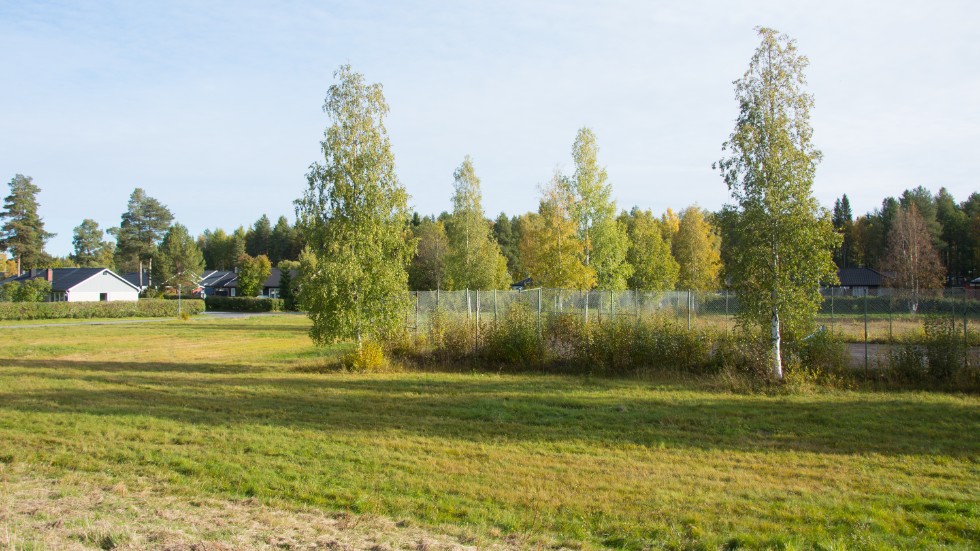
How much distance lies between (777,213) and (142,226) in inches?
3979

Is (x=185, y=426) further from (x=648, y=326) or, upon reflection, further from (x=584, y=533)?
(x=648, y=326)

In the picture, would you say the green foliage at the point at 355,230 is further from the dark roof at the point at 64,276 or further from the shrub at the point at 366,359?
the dark roof at the point at 64,276

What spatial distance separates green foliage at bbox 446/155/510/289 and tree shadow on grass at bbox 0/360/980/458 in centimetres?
2417

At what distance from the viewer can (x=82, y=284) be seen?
2717 inches

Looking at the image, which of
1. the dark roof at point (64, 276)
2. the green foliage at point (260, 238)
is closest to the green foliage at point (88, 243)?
the green foliage at point (260, 238)

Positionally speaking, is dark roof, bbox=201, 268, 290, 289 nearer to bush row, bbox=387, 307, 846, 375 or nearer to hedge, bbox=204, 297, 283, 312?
hedge, bbox=204, 297, 283, 312

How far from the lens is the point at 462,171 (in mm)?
42094

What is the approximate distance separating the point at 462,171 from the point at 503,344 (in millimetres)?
24985

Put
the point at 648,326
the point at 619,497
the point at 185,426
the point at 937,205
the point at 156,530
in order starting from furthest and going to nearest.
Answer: the point at 937,205
the point at 648,326
the point at 185,426
the point at 619,497
the point at 156,530

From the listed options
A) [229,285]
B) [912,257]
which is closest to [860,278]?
[912,257]

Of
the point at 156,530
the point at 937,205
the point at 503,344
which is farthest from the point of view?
the point at 937,205

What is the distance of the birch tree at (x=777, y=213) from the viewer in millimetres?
14742

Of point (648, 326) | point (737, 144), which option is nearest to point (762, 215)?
point (737, 144)

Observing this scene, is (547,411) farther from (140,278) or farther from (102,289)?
(140,278)
